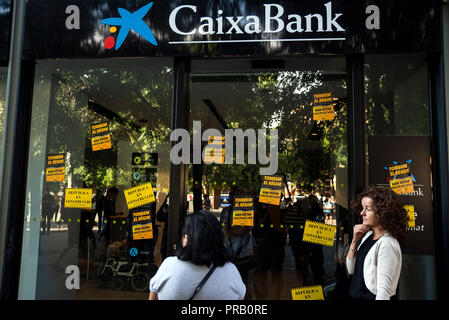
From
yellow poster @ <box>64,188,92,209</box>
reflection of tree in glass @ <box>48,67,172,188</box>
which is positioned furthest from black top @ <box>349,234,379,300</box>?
yellow poster @ <box>64,188,92,209</box>

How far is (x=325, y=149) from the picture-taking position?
472cm

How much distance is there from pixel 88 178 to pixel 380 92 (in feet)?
12.6

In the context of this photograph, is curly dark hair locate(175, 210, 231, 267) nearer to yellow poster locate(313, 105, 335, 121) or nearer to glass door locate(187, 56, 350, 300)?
glass door locate(187, 56, 350, 300)

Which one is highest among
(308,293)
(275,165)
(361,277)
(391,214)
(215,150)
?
(215,150)

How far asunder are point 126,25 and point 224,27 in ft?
3.54

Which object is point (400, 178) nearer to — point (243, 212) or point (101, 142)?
point (243, 212)

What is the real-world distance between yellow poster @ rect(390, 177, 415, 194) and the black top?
1160mm

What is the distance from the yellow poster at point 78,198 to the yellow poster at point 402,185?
355 centimetres

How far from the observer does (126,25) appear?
3.90m

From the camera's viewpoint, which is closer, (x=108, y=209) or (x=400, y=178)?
(x=400, y=178)

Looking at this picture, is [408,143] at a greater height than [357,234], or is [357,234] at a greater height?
[408,143]

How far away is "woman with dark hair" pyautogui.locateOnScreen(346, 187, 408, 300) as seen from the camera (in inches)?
98.3

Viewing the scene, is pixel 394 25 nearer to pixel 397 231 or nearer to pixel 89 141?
pixel 397 231

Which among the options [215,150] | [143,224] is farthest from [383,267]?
[143,224]
